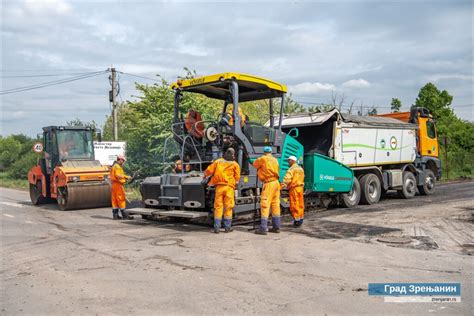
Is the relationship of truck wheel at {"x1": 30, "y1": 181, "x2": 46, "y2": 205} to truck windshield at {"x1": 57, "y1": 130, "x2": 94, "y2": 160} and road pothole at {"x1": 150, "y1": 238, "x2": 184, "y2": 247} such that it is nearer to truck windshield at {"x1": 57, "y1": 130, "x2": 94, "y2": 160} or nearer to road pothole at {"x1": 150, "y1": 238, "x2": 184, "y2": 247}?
truck windshield at {"x1": 57, "y1": 130, "x2": 94, "y2": 160}

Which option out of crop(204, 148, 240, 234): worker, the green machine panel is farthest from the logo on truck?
crop(204, 148, 240, 234): worker

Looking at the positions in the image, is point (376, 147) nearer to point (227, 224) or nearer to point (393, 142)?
point (393, 142)

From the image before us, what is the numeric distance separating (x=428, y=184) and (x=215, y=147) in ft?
32.9

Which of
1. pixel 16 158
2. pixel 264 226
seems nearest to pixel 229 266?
pixel 264 226

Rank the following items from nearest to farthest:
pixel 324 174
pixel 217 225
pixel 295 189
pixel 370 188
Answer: pixel 217 225, pixel 295 189, pixel 324 174, pixel 370 188

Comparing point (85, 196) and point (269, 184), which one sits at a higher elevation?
point (269, 184)

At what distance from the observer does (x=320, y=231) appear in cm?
915

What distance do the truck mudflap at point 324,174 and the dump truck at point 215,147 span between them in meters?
0.66

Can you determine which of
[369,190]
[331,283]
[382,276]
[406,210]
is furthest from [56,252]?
[369,190]

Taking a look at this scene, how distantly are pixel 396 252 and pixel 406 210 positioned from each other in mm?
5405

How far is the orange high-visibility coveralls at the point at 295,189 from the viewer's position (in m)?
9.52

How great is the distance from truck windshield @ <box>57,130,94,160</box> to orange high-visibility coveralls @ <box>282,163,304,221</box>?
8.19 m

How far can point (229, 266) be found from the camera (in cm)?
643

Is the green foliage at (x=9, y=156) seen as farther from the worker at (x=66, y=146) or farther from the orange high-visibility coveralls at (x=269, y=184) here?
the orange high-visibility coveralls at (x=269, y=184)
